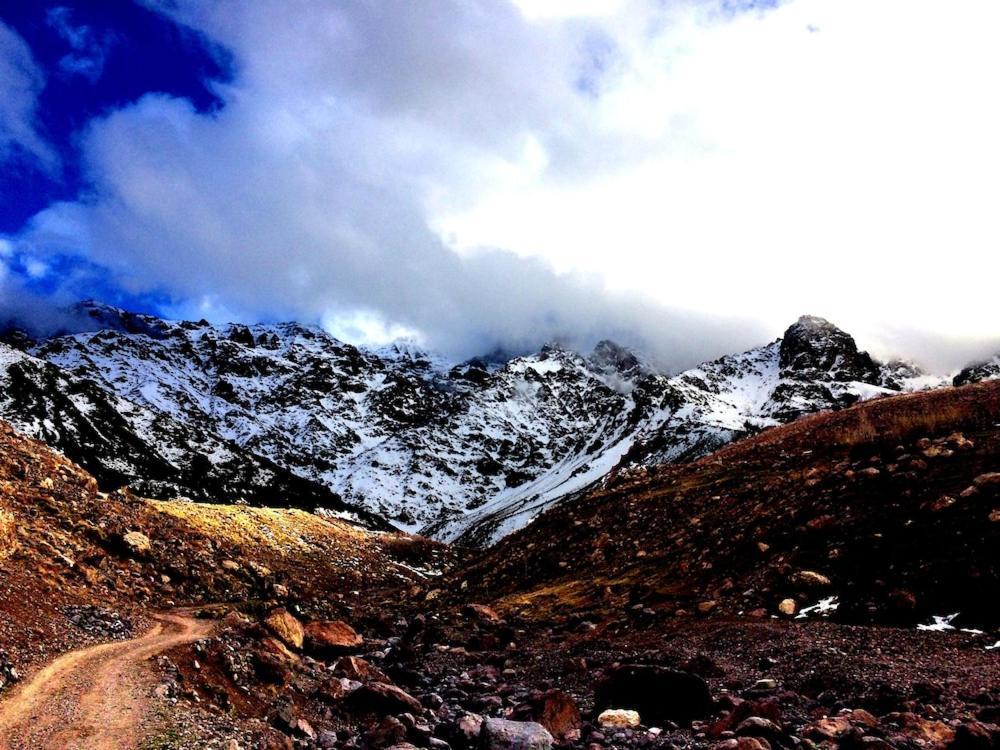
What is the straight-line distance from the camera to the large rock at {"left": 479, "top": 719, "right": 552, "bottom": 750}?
30.1 feet

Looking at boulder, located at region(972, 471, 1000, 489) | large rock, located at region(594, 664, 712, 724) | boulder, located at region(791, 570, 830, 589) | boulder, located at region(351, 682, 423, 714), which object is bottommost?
boulder, located at region(351, 682, 423, 714)

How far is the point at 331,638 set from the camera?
1714 centimetres

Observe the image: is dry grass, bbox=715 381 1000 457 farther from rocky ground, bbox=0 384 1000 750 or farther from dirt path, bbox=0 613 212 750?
dirt path, bbox=0 613 212 750

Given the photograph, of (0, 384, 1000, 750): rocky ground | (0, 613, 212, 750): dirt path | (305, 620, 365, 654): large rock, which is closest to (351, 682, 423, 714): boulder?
(0, 384, 1000, 750): rocky ground

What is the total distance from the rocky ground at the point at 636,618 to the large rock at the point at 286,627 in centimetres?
5

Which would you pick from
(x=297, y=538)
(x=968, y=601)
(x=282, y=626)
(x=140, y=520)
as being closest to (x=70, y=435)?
(x=297, y=538)

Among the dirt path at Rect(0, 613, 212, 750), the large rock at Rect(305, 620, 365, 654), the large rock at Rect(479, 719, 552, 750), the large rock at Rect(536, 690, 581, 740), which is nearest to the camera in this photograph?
the dirt path at Rect(0, 613, 212, 750)

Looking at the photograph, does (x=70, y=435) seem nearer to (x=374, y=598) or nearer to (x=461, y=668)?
(x=374, y=598)

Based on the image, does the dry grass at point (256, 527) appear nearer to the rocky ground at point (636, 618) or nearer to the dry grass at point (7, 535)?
the rocky ground at point (636, 618)

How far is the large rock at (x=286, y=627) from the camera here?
617 inches

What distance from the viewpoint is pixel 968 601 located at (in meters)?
11.7

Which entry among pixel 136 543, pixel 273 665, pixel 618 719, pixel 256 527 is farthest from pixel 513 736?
pixel 256 527

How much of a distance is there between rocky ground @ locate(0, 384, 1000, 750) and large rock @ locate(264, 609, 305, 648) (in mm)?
50

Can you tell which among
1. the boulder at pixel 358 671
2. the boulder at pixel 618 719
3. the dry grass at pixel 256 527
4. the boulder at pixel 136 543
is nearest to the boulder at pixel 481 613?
the boulder at pixel 358 671
